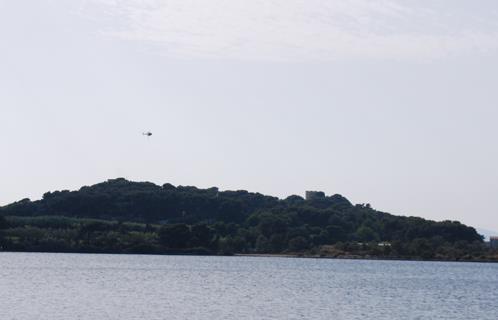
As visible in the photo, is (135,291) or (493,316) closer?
(493,316)

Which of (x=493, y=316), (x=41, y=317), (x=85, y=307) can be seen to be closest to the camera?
(x=41, y=317)

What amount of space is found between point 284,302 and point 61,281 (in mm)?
30259

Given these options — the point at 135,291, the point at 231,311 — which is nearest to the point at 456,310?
the point at 231,311

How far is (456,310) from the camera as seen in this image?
284 ft

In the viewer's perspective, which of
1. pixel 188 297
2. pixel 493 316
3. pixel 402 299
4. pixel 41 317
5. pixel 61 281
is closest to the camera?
pixel 41 317

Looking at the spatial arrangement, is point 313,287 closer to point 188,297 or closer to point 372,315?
point 188,297

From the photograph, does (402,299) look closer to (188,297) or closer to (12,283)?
(188,297)

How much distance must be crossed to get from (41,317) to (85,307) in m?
8.47

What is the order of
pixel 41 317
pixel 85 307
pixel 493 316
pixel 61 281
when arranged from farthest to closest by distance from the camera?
pixel 61 281
pixel 493 316
pixel 85 307
pixel 41 317

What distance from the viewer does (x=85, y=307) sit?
7512cm

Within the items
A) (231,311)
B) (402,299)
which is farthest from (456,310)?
(231,311)

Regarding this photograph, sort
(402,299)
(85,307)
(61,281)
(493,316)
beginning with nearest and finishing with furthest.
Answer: (85,307), (493,316), (402,299), (61,281)

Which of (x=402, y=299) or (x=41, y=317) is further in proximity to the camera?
(x=402, y=299)

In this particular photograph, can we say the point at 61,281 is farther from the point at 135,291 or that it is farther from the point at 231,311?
the point at 231,311
